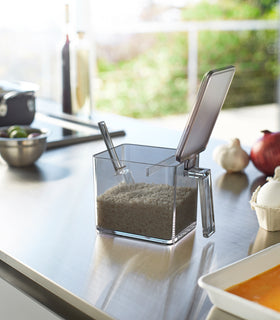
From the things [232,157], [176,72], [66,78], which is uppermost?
[66,78]

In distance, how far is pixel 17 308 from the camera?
0.84 meters

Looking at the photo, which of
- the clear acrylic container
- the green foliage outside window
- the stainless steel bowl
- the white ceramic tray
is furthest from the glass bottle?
the green foliage outside window

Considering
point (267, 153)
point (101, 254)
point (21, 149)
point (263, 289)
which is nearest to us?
point (263, 289)

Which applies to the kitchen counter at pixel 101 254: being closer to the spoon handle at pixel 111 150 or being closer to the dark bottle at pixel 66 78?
the spoon handle at pixel 111 150

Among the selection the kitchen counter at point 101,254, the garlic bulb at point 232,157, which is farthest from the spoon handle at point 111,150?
the garlic bulb at point 232,157

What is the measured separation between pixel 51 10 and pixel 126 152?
289cm

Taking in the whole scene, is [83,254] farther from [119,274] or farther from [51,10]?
[51,10]

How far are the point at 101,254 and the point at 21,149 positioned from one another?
563mm

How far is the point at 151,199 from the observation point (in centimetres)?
87

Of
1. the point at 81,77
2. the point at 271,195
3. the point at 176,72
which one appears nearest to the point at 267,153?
the point at 271,195

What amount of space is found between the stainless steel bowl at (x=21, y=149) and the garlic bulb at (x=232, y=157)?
44cm

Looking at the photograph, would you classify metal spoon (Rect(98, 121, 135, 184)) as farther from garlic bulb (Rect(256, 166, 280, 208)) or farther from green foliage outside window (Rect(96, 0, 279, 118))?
green foliage outside window (Rect(96, 0, 279, 118))

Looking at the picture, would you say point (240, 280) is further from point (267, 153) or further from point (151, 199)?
point (267, 153)

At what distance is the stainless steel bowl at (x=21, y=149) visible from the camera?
134 centimetres
